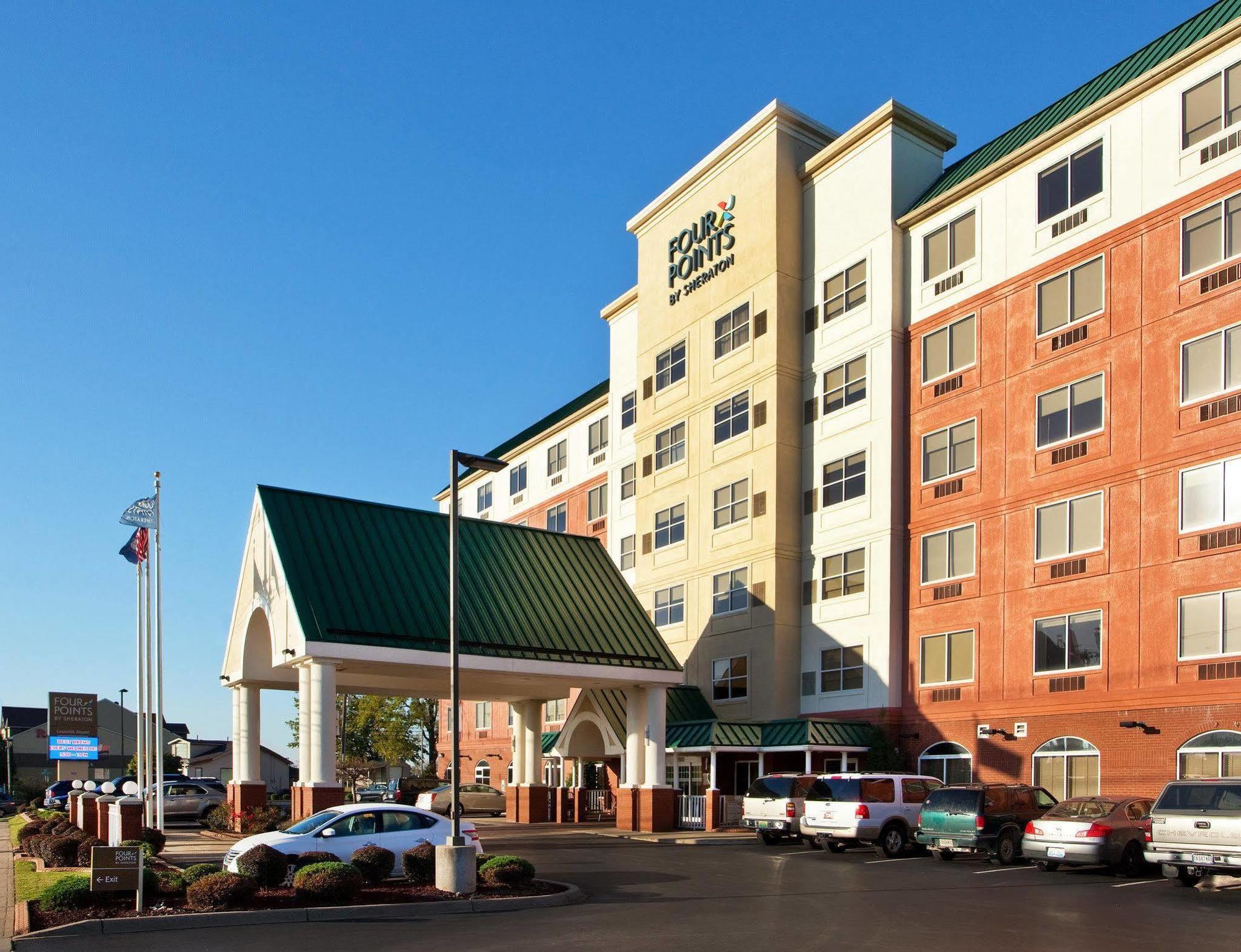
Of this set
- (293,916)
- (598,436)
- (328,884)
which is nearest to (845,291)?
(598,436)

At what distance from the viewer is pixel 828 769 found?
3816 cm

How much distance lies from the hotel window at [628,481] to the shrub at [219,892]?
36.1 meters

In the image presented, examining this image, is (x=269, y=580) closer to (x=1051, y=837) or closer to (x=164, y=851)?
(x=164, y=851)

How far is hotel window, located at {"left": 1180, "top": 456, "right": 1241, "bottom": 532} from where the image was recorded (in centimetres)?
2855

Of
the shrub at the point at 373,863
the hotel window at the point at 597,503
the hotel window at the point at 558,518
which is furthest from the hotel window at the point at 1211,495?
the hotel window at the point at 558,518

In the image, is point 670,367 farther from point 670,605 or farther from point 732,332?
point 670,605

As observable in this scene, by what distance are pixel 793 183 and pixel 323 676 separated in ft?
79.8

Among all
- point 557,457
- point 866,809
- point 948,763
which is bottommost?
point 948,763

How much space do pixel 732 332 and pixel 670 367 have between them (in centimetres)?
457

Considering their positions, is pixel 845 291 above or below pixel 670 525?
above

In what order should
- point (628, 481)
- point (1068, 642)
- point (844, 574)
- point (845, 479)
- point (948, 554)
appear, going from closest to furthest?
1. point (1068, 642)
2. point (948, 554)
3. point (844, 574)
4. point (845, 479)
5. point (628, 481)

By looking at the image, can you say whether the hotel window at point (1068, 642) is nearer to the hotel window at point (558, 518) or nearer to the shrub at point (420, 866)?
the shrub at point (420, 866)

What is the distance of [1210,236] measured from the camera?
97.8 feet

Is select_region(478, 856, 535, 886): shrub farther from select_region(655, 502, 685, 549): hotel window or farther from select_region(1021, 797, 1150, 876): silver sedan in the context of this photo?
select_region(655, 502, 685, 549): hotel window
